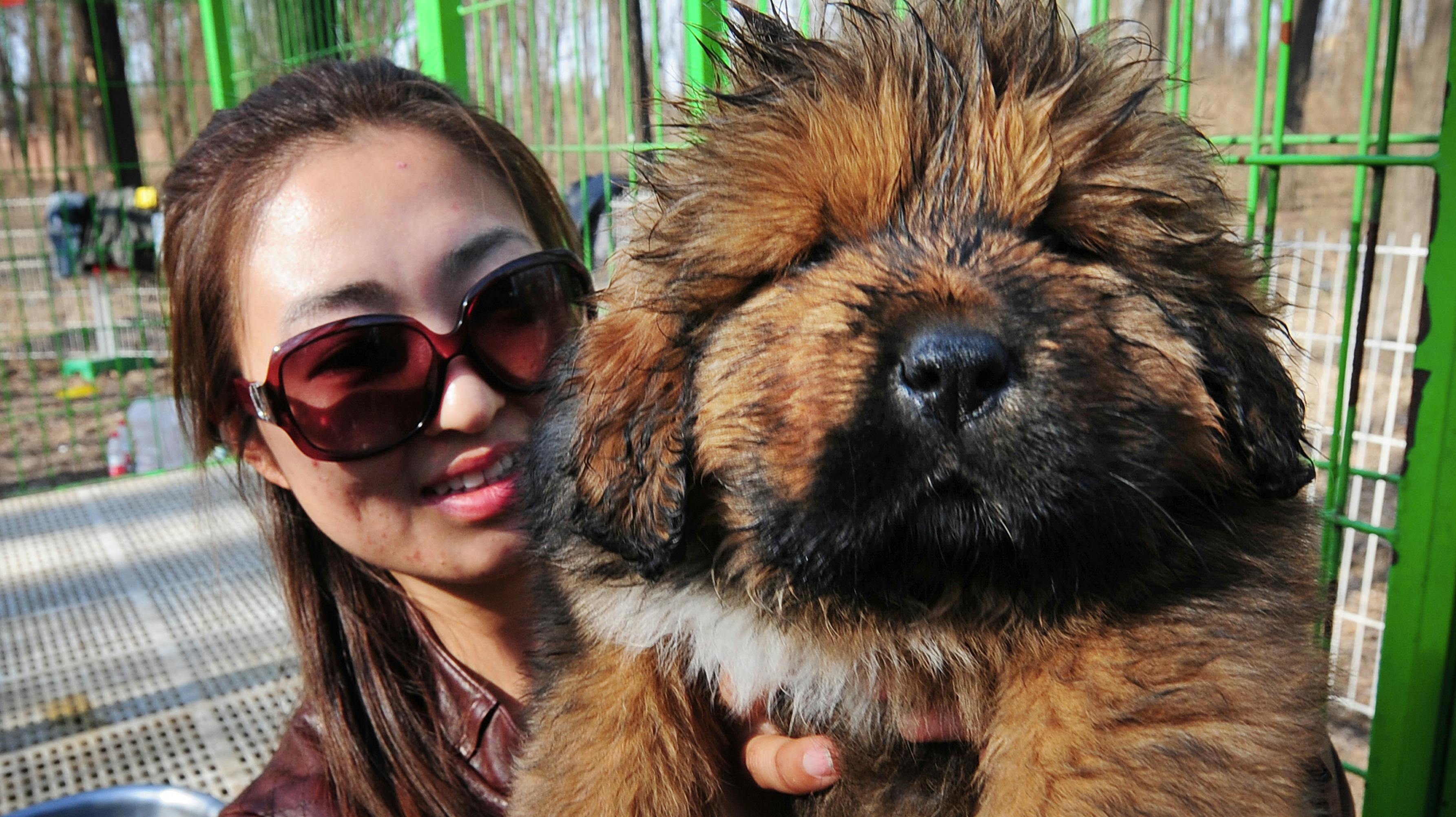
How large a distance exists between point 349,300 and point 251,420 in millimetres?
584

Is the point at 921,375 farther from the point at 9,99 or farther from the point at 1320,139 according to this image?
the point at 9,99

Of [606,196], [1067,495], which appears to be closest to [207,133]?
[606,196]

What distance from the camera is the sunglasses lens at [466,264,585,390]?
7.40ft

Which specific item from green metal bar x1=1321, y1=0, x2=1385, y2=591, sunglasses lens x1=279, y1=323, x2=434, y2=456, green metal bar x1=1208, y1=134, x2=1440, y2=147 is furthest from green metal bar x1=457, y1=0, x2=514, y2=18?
green metal bar x1=1321, y1=0, x2=1385, y2=591

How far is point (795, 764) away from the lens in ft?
5.32

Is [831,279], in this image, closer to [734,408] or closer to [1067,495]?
[734,408]

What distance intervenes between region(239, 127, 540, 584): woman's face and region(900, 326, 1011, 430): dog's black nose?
126 centimetres

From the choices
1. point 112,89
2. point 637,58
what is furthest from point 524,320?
point 112,89

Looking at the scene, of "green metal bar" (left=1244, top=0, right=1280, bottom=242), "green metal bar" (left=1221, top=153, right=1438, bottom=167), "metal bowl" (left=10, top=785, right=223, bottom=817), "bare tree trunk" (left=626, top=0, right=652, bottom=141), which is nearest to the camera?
"green metal bar" (left=1221, top=153, right=1438, bottom=167)

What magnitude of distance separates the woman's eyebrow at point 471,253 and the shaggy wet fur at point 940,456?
0.67 m

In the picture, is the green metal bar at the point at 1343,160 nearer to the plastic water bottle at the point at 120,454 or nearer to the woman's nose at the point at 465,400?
the woman's nose at the point at 465,400

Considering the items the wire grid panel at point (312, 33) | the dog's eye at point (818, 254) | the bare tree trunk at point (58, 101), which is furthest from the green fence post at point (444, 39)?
the bare tree trunk at point (58, 101)

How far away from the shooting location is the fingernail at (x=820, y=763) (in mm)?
1609

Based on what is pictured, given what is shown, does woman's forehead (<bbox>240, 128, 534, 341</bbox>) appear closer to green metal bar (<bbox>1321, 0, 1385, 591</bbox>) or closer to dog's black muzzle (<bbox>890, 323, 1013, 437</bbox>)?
dog's black muzzle (<bbox>890, 323, 1013, 437</bbox>)
